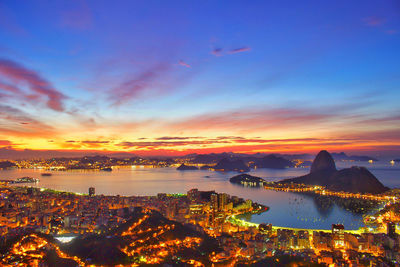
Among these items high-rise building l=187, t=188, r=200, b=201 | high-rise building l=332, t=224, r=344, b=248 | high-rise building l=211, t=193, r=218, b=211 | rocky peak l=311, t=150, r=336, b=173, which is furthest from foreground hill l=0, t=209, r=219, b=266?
rocky peak l=311, t=150, r=336, b=173

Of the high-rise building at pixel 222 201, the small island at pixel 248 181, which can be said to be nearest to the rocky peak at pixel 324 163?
the small island at pixel 248 181

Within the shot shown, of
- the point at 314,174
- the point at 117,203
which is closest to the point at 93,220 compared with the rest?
the point at 117,203

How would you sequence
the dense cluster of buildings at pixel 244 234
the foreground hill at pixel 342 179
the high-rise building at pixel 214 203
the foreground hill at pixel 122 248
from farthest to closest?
the foreground hill at pixel 342 179, the high-rise building at pixel 214 203, the dense cluster of buildings at pixel 244 234, the foreground hill at pixel 122 248

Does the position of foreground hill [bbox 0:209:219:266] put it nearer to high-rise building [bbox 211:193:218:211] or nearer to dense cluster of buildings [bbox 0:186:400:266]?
dense cluster of buildings [bbox 0:186:400:266]

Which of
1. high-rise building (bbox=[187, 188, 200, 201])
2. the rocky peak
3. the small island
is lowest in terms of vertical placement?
the small island

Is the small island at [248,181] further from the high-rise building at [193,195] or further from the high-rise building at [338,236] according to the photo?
the high-rise building at [338,236]

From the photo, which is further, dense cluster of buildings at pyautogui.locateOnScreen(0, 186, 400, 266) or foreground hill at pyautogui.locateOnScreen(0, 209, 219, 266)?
dense cluster of buildings at pyautogui.locateOnScreen(0, 186, 400, 266)

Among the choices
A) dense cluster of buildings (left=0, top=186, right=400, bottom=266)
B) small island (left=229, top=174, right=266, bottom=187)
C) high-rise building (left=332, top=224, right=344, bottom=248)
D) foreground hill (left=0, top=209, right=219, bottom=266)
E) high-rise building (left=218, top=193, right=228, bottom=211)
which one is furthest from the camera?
small island (left=229, top=174, right=266, bottom=187)

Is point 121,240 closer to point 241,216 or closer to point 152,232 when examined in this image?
point 152,232

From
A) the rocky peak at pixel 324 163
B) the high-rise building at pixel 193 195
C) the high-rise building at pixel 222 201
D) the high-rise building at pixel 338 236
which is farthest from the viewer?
the rocky peak at pixel 324 163

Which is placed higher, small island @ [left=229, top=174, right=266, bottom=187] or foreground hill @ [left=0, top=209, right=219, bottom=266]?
foreground hill @ [left=0, top=209, right=219, bottom=266]
